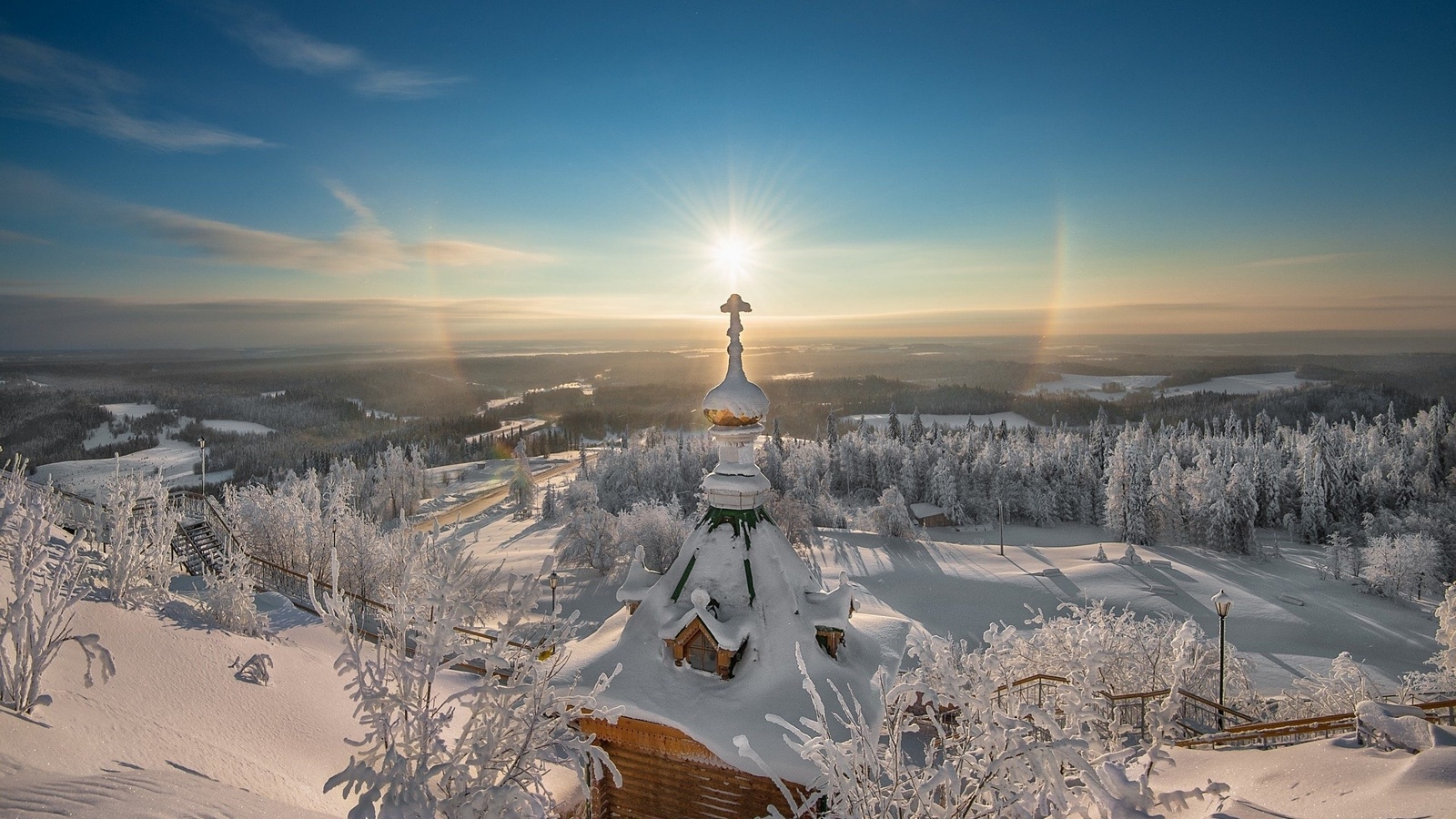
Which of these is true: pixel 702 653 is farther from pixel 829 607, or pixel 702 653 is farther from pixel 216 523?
pixel 216 523

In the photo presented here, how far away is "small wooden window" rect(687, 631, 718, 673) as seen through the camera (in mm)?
7344

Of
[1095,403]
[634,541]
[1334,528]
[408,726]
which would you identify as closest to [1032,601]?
[634,541]

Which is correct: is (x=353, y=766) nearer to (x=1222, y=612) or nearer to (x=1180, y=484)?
(x=1222, y=612)

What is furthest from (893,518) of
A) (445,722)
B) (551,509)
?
(445,722)

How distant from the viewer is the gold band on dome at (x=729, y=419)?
27.0 feet

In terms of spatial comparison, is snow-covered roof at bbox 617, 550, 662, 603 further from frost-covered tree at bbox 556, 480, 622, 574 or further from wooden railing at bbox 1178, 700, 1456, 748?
frost-covered tree at bbox 556, 480, 622, 574

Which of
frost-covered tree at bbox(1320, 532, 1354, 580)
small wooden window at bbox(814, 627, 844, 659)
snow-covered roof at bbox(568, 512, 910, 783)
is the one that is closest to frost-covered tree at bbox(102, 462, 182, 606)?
snow-covered roof at bbox(568, 512, 910, 783)

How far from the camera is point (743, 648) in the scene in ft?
24.0

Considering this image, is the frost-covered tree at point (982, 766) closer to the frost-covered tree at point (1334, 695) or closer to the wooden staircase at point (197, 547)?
the frost-covered tree at point (1334, 695)

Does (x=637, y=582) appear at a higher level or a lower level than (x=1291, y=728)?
higher

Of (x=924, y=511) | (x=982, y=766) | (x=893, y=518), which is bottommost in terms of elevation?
(x=924, y=511)

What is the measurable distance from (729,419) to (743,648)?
274cm

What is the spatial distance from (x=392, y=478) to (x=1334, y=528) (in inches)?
3589

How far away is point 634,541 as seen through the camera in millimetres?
39500
